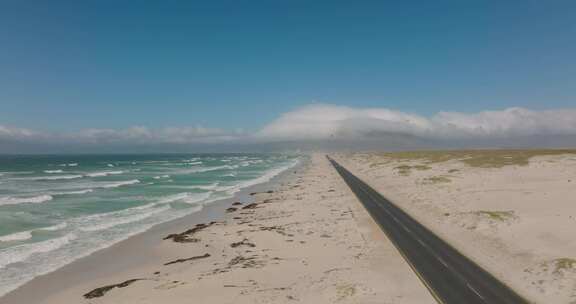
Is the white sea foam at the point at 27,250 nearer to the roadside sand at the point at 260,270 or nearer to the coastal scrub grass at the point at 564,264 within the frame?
the roadside sand at the point at 260,270

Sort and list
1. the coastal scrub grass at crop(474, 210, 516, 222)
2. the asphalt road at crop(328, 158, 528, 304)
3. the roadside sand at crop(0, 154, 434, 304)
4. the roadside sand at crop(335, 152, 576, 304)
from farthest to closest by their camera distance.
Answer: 1. the coastal scrub grass at crop(474, 210, 516, 222)
2. the roadside sand at crop(335, 152, 576, 304)
3. the roadside sand at crop(0, 154, 434, 304)
4. the asphalt road at crop(328, 158, 528, 304)

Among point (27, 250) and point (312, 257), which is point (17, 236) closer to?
point (27, 250)

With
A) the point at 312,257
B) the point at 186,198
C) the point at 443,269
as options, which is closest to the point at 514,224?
the point at 443,269

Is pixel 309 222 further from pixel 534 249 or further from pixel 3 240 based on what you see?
pixel 3 240

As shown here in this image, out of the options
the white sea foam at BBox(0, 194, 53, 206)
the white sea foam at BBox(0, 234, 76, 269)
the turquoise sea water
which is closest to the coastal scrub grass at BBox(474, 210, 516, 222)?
the turquoise sea water

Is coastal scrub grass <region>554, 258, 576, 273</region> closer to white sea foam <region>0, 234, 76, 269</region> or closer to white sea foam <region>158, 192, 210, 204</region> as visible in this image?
white sea foam <region>0, 234, 76, 269</region>

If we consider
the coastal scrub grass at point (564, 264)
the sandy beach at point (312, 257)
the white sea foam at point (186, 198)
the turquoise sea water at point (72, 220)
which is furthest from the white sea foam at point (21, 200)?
the coastal scrub grass at point (564, 264)
